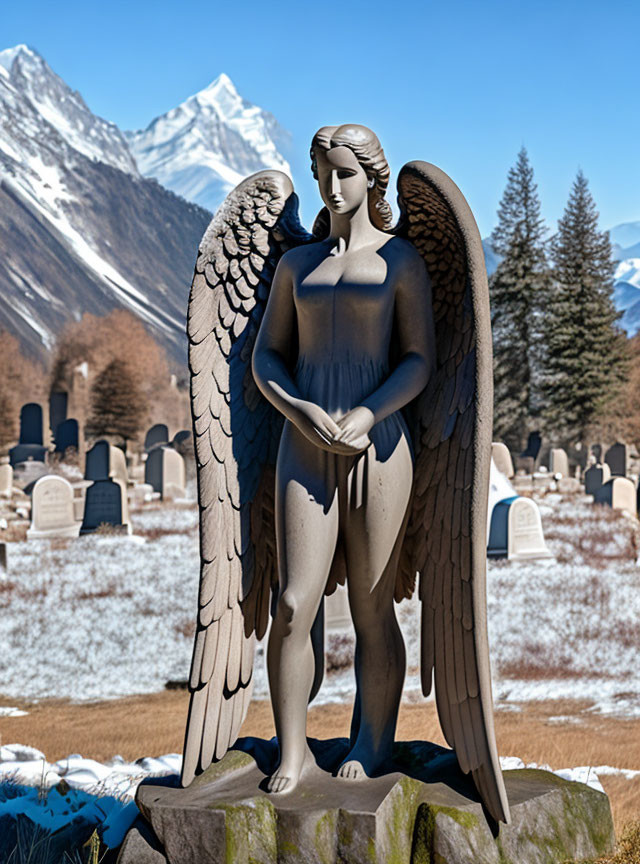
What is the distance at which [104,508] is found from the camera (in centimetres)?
1497

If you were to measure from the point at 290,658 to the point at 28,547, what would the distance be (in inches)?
471

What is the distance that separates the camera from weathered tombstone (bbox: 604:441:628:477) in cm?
2561

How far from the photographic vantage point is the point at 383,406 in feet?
10.8

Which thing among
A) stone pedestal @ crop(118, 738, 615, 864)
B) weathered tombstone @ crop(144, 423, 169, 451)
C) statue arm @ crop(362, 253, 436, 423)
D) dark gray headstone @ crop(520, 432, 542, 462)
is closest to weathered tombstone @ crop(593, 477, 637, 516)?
dark gray headstone @ crop(520, 432, 542, 462)

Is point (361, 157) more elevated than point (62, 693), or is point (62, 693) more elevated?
point (361, 157)

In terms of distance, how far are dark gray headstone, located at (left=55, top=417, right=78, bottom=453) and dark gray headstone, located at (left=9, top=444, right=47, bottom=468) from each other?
455 mm

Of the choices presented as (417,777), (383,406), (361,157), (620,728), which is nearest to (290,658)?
(417,777)

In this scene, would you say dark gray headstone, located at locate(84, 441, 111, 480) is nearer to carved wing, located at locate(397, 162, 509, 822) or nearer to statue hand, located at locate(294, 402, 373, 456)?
carved wing, located at locate(397, 162, 509, 822)

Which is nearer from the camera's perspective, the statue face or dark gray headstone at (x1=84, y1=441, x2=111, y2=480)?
the statue face

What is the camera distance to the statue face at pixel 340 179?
11.0ft

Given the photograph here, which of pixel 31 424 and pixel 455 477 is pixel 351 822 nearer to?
pixel 455 477

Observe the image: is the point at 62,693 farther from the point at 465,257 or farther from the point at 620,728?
the point at 465,257

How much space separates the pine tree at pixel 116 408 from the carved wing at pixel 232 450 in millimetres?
27419

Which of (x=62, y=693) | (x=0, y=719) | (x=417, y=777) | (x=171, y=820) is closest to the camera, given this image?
(x=171, y=820)
